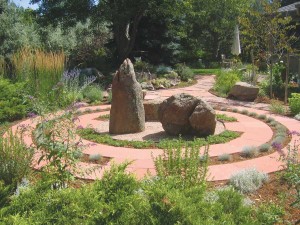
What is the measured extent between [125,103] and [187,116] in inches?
44.7

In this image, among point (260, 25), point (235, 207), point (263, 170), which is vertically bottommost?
point (263, 170)

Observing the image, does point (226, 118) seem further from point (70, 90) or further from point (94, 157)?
point (70, 90)

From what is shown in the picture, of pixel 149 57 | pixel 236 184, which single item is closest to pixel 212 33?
pixel 149 57

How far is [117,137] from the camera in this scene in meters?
6.62

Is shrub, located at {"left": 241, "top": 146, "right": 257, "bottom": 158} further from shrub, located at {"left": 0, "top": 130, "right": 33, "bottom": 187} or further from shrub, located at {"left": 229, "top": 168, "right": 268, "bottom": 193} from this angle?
shrub, located at {"left": 0, "top": 130, "right": 33, "bottom": 187}

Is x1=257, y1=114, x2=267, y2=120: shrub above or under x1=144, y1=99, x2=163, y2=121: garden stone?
Result: under

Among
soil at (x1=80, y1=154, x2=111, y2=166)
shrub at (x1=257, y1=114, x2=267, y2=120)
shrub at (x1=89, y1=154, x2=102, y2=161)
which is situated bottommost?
shrub at (x1=257, y1=114, x2=267, y2=120)

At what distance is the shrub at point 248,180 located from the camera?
4191 millimetres

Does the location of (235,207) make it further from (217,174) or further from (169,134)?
(169,134)

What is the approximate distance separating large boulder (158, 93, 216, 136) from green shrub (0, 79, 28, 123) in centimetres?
335

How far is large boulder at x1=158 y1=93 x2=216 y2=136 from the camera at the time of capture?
639 centimetres

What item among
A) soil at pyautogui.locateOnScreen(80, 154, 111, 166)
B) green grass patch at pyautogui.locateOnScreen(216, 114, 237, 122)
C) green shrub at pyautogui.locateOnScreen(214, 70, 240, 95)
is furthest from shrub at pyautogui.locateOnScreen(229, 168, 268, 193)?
green shrub at pyautogui.locateOnScreen(214, 70, 240, 95)

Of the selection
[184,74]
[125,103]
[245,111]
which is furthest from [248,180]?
[184,74]

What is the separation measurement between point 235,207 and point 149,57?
16985mm
